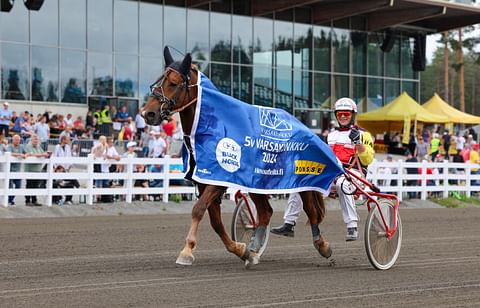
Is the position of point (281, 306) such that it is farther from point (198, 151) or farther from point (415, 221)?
point (415, 221)

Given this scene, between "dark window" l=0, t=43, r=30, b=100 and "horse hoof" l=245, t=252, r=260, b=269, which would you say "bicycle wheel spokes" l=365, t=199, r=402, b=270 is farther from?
"dark window" l=0, t=43, r=30, b=100

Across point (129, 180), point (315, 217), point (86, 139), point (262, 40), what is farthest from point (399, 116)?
point (315, 217)

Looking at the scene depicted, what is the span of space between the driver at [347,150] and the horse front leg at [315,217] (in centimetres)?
23

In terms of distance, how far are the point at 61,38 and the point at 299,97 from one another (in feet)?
37.2

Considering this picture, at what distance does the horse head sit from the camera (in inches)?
352

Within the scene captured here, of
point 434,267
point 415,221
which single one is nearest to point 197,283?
point 434,267

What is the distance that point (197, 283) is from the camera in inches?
318

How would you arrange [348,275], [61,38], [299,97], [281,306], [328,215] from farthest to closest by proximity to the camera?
[299,97] < [61,38] < [328,215] < [348,275] < [281,306]

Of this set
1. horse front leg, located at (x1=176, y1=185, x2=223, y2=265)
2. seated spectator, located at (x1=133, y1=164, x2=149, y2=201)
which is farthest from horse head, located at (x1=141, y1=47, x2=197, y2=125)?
seated spectator, located at (x1=133, y1=164, x2=149, y2=201)

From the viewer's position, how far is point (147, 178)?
66.0ft

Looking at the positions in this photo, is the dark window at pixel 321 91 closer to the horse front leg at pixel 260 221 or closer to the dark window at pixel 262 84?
the dark window at pixel 262 84

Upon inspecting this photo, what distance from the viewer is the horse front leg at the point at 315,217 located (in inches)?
397

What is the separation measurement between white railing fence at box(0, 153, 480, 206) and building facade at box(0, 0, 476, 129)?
9.30 meters

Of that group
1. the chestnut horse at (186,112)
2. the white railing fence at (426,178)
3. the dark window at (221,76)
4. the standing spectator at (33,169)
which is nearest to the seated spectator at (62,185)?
the standing spectator at (33,169)
